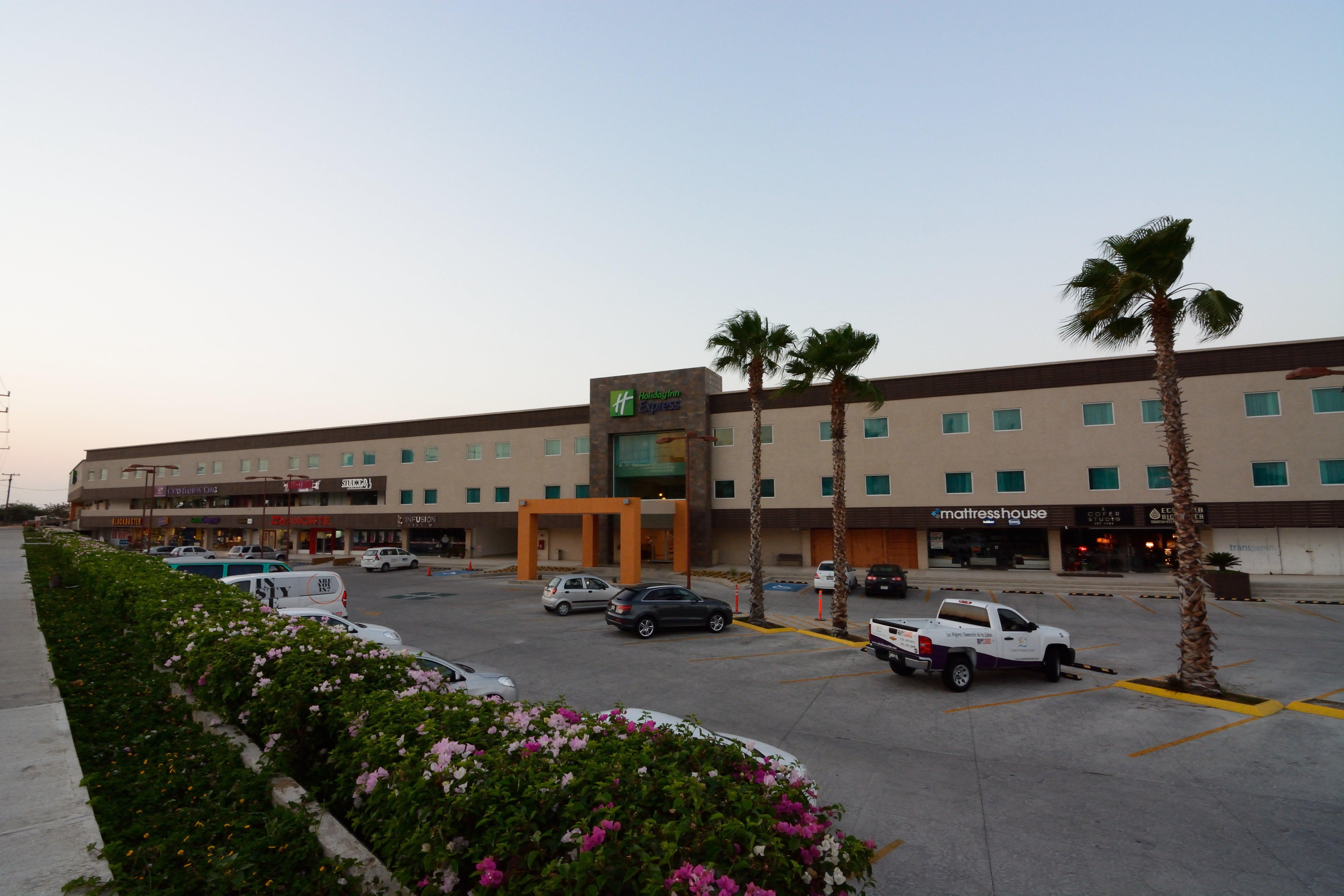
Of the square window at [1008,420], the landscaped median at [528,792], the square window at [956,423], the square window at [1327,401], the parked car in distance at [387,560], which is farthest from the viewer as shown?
the parked car in distance at [387,560]

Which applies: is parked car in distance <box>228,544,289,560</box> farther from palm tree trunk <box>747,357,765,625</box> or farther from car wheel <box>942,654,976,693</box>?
car wheel <box>942,654,976,693</box>

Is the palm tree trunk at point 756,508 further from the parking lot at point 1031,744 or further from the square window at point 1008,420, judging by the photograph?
the square window at point 1008,420

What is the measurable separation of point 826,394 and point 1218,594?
75.9ft

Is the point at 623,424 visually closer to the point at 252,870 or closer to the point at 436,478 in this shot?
the point at 436,478

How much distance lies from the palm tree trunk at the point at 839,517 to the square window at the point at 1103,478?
77.5 ft

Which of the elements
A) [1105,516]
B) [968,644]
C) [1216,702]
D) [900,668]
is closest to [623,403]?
[1105,516]

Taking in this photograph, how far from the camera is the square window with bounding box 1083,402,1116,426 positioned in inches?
1499

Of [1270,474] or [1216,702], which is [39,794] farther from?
[1270,474]

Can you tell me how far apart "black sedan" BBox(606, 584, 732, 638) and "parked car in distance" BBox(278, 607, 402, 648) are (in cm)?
749

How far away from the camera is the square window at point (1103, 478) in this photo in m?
37.8

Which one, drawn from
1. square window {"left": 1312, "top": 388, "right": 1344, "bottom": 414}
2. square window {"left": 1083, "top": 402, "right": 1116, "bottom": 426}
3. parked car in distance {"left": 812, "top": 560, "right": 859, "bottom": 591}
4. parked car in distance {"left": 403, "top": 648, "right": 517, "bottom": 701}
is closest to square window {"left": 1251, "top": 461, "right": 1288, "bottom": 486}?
square window {"left": 1312, "top": 388, "right": 1344, "bottom": 414}

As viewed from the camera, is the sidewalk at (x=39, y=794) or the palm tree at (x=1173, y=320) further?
the palm tree at (x=1173, y=320)

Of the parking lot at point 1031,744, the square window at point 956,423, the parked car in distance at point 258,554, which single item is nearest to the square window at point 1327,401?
the square window at point 956,423

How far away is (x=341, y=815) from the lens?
6082mm
